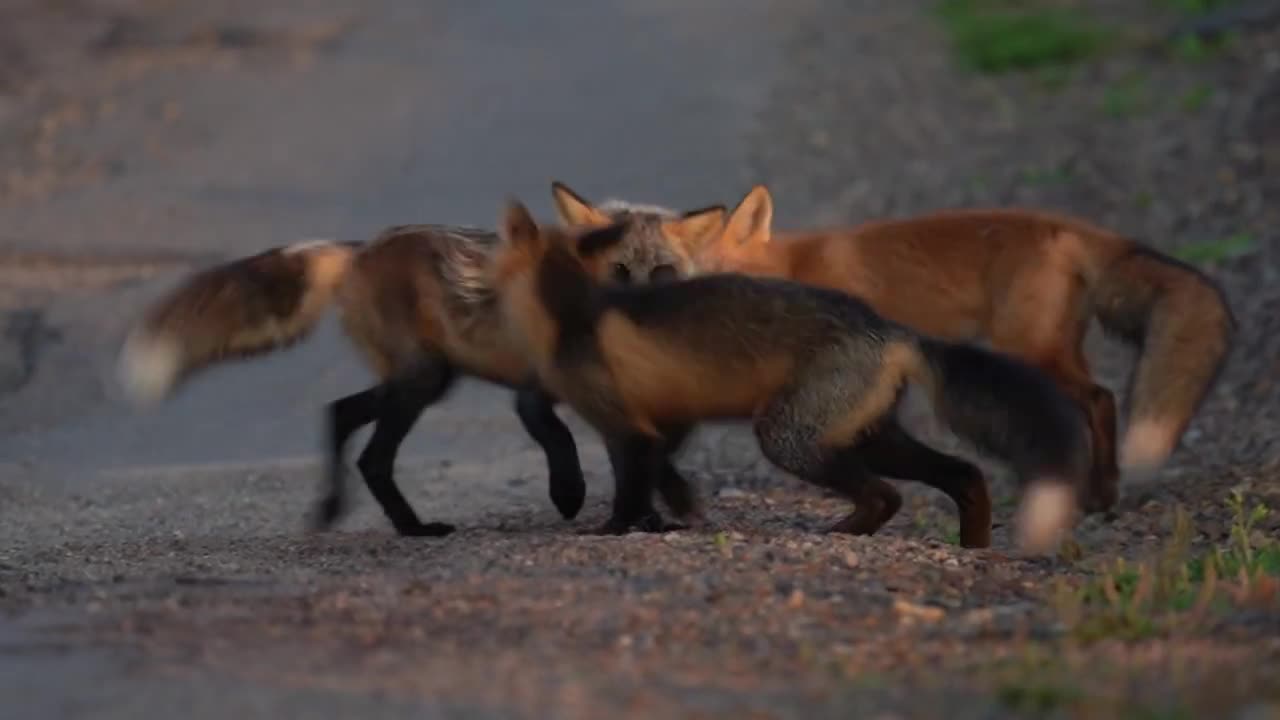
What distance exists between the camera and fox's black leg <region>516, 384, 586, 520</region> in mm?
8781

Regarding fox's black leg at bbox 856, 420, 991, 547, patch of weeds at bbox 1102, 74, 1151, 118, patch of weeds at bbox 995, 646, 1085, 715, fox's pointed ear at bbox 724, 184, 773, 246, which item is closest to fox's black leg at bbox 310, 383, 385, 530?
fox's pointed ear at bbox 724, 184, 773, 246

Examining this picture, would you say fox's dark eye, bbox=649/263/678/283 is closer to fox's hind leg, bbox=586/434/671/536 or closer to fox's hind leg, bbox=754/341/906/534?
fox's hind leg, bbox=586/434/671/536

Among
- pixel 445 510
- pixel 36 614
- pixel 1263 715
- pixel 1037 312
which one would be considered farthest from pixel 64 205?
pixel 1263 715

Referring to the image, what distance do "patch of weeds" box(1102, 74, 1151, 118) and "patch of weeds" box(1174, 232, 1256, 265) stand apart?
4256mm

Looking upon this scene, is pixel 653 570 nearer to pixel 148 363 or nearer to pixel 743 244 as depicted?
pixel 148 363

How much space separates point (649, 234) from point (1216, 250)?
5.01 metres

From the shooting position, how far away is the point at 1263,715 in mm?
4684

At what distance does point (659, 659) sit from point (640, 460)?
243 cm

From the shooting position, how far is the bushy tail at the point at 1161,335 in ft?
27.8

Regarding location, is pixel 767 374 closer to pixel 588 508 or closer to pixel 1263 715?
pixel 588 508

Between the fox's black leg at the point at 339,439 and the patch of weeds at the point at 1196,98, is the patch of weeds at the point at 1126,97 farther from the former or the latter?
the fox's black leg at the point at 339,439

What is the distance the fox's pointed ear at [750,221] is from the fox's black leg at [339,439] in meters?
1.78

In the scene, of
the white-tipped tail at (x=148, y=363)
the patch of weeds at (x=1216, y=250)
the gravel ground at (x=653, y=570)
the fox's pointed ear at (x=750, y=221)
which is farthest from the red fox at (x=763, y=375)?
the patch of weeds at (x=1216, y=250)

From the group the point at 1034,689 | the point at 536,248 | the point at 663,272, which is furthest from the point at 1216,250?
the point at 1034,689
